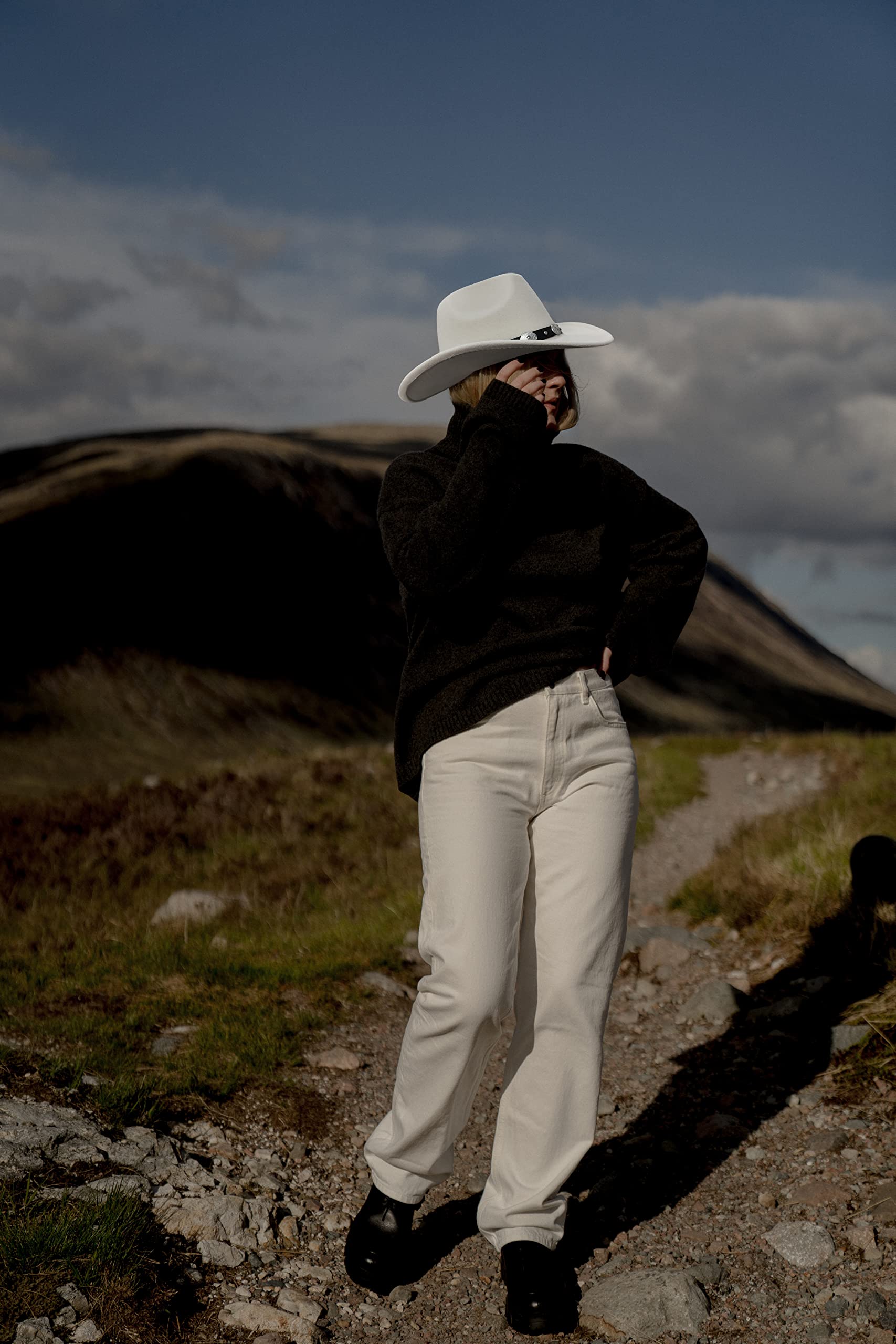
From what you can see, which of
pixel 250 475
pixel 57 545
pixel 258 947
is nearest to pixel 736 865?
pixel 258 947

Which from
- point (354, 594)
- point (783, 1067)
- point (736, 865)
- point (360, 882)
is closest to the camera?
point (783, 1067)

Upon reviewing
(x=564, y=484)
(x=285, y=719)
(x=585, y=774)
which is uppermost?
(x=564, y=484)

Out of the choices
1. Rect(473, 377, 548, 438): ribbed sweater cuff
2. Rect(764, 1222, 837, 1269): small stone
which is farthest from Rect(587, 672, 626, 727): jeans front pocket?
Rect(764, 1222, 837, 1269): small stone

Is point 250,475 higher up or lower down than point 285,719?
higher up

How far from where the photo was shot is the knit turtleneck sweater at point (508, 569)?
296cm

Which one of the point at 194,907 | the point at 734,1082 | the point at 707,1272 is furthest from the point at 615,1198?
the point at 194,907

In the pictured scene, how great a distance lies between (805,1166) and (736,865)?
12.6 ft

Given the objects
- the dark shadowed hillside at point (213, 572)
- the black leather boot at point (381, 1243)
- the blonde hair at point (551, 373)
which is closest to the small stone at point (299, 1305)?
the black leather boot at point (381, 1243)

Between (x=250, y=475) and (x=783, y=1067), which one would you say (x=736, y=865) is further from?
(x=250, y=475)

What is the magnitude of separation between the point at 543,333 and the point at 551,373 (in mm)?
129

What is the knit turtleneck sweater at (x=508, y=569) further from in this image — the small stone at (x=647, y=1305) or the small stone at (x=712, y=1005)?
the small stone at (x=712, y=1005)

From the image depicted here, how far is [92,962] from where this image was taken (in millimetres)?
6004

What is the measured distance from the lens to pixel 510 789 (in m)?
3.04

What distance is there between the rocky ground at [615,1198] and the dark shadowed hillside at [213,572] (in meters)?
22.4
